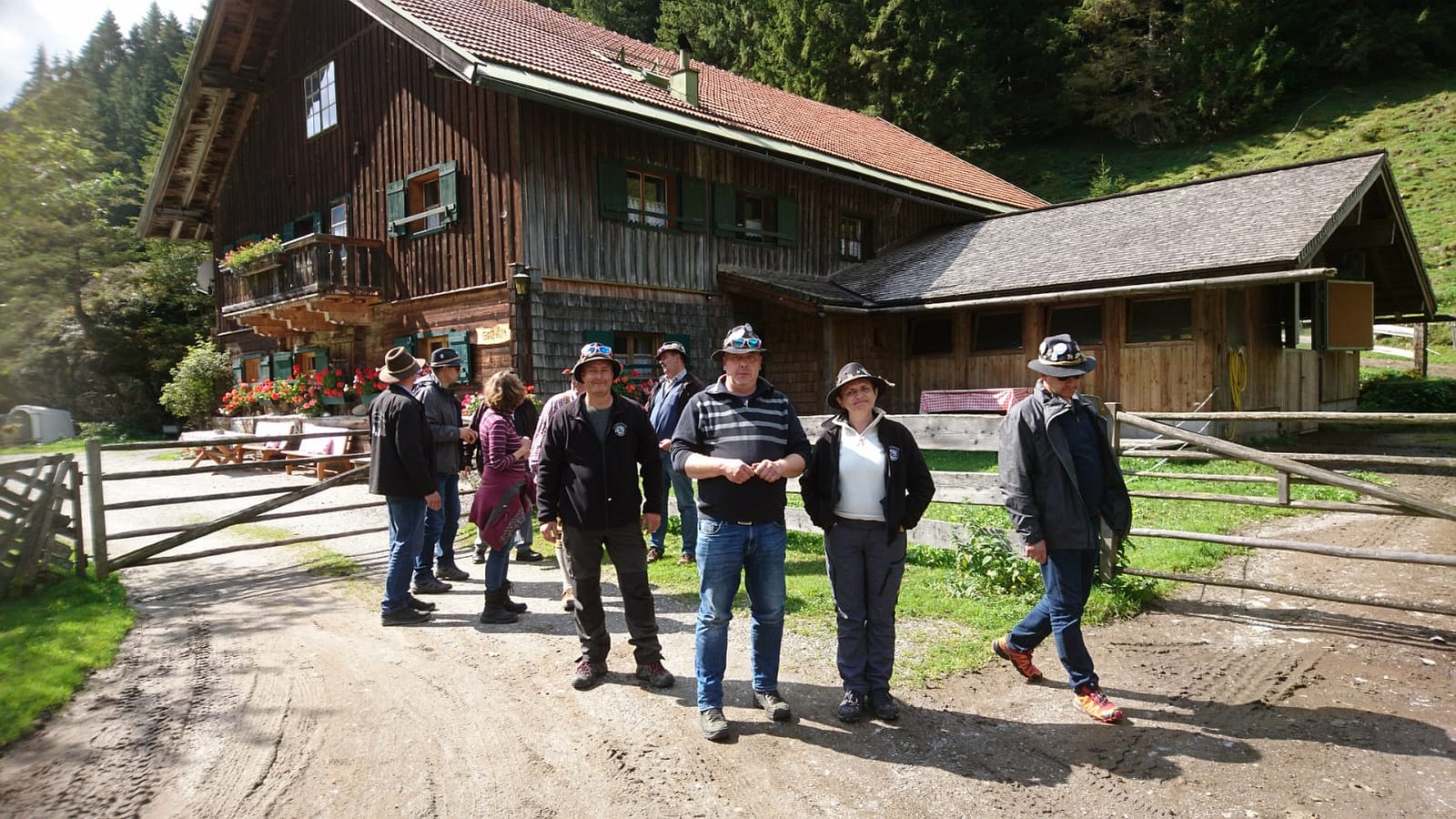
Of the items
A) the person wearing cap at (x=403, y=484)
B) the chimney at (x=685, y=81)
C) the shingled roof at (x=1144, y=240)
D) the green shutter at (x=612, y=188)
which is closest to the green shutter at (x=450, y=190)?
the green shutter at (x=612, y=188)

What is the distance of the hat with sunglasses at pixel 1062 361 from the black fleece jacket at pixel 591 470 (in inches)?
85.6

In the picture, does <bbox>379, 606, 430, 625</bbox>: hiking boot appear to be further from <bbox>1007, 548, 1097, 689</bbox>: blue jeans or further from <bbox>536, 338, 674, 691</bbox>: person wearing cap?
<bbox>1007, 548, 1097, 689</bbox>: blue jeans

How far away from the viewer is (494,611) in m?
5.81

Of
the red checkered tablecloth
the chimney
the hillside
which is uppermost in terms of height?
the hillside

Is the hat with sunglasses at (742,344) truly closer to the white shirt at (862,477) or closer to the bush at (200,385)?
the white shirt at (862,477)

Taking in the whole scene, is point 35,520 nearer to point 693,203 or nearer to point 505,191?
point 505,191

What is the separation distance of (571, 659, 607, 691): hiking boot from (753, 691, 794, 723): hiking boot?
3.20 feet

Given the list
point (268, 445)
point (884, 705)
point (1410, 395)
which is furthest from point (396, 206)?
point (1410, 395)

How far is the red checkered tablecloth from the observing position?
582 inches

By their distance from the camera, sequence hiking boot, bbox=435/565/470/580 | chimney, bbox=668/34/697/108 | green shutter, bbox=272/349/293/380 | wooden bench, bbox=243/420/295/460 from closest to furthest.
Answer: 1. hiking boot, bbox=435/565/470/580
2. wooden bench, bbox=243/420/295/460
3. chimney, bbox=668/34/697/108
4. green shutter, bbox=272/349/293/380

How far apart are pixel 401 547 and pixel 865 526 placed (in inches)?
139

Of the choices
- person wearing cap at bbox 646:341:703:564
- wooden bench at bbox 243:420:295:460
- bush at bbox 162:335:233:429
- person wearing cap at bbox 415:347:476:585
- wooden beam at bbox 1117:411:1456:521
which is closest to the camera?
wooden beam at bbox 1117:411:1456:521

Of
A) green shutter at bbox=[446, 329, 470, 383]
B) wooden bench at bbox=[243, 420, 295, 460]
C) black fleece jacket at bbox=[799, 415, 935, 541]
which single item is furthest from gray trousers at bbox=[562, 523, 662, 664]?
wooden bench at bbox=[243, 420, 295, 460]

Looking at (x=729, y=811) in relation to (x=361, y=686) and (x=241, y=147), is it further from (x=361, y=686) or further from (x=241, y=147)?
(x=241, y=147)
